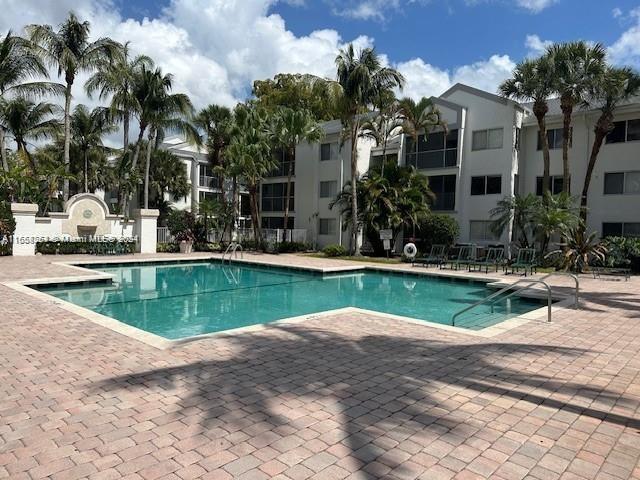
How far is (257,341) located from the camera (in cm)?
736

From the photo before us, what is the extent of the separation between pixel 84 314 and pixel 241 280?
9.34 m

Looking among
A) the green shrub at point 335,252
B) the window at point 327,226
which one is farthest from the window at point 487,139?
the window at point 327,226

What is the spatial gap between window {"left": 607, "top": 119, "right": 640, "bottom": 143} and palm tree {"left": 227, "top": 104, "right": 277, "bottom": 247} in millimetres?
18669

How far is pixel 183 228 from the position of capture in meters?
29.8

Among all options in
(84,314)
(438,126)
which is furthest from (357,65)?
(84,314)

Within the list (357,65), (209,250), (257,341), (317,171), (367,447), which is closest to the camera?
(367,447)

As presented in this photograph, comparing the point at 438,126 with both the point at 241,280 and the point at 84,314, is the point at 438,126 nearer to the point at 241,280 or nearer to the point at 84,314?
the point at 241,280

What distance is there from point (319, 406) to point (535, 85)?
21.0 metres

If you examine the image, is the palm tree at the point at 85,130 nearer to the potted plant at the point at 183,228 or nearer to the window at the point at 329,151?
the potted plant at the point at 183,228

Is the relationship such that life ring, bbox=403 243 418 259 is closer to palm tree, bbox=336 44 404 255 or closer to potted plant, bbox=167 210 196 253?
palm tree, bbox=336 44 404 255

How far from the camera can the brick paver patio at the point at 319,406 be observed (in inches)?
141

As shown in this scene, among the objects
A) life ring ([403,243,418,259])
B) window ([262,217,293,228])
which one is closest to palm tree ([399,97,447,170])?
life ring ([403,243,418,259])

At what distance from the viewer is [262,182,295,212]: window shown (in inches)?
1415

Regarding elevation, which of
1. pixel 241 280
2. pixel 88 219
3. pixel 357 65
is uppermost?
pixel 357 65
